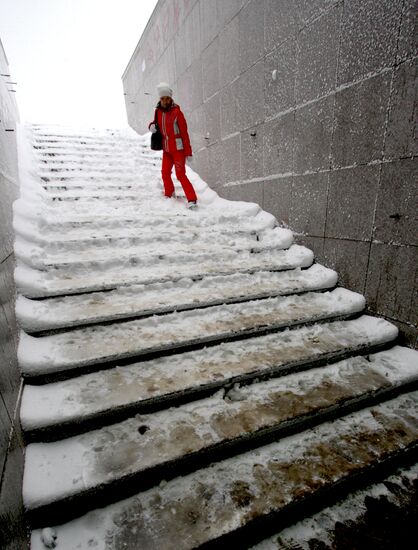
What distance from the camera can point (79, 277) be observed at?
266 centimetres

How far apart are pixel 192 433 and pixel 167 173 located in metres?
3.85

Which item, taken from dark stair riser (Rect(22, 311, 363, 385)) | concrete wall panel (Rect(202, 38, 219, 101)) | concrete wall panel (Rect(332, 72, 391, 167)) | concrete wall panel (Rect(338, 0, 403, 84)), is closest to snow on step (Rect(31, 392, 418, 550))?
dark stair riser (Rect(22, 311, 363, 385))

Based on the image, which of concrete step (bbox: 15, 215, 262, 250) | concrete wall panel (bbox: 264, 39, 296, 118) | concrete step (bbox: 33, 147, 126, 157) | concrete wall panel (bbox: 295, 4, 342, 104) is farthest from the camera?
concrete step (bbox: 33, 147, 126, 157)

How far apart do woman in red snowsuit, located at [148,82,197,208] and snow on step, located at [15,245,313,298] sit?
1.57 metres

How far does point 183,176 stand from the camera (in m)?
4.45

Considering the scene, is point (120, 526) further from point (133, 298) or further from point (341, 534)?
point (133, 298)

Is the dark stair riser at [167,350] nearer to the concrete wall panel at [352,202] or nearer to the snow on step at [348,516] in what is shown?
the concrete wall panel at [352,202]

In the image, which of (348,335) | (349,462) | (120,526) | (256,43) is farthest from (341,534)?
(256,43)

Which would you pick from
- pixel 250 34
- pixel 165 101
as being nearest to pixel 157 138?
pixel 165 101

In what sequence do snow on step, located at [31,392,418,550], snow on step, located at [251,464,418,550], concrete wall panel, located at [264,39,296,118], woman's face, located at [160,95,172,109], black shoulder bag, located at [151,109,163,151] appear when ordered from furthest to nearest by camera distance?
black shoulder bag, located at [151,109,163,151], woman's face, located at [160,95,172,109], concrete wall panel, located at [264,39,296,118], snow on step, located at [251,464,418,550], snow on step, located at [31,392,418,550]

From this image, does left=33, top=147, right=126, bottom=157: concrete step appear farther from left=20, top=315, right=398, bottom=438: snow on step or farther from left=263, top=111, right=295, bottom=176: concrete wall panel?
left=20, top=315, right=398, bottom=438: snow on step

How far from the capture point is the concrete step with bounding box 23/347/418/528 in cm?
137

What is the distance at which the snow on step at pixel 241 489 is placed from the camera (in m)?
1.30

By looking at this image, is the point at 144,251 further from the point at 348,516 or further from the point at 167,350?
the point at 348,516
